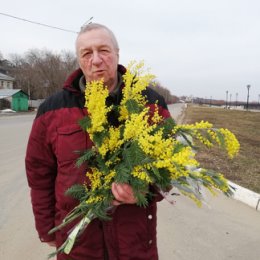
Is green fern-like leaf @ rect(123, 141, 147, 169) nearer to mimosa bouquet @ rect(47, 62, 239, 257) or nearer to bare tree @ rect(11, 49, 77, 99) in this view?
mimosa bouquet @ rect(47, 62, 239, 257)

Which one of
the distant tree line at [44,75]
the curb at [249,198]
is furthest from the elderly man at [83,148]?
the distant tree line at [44,75]

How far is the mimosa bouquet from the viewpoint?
1.47m

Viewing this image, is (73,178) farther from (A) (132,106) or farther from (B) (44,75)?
(B) (44,75)

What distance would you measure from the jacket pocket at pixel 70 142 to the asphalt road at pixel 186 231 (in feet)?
6.84

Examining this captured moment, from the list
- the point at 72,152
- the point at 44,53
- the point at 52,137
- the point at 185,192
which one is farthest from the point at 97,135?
the point at 44,53

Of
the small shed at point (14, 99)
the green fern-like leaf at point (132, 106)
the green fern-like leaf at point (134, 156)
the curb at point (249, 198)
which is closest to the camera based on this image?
the green fern-like leaf at point (134, 156)

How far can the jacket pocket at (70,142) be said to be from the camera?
1.80 metres

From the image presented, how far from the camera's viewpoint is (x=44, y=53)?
2640 inches

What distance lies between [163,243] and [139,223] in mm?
2048

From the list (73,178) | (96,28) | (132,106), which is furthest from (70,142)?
(96,28)

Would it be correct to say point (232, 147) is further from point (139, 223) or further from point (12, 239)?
point (12, 239)

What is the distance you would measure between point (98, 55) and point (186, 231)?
9.62 ft

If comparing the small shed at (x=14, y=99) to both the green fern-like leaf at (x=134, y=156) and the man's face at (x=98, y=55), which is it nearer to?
the man's face at (x=98, y=55)

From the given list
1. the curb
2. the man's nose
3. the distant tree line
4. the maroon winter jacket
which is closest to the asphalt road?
the curb
